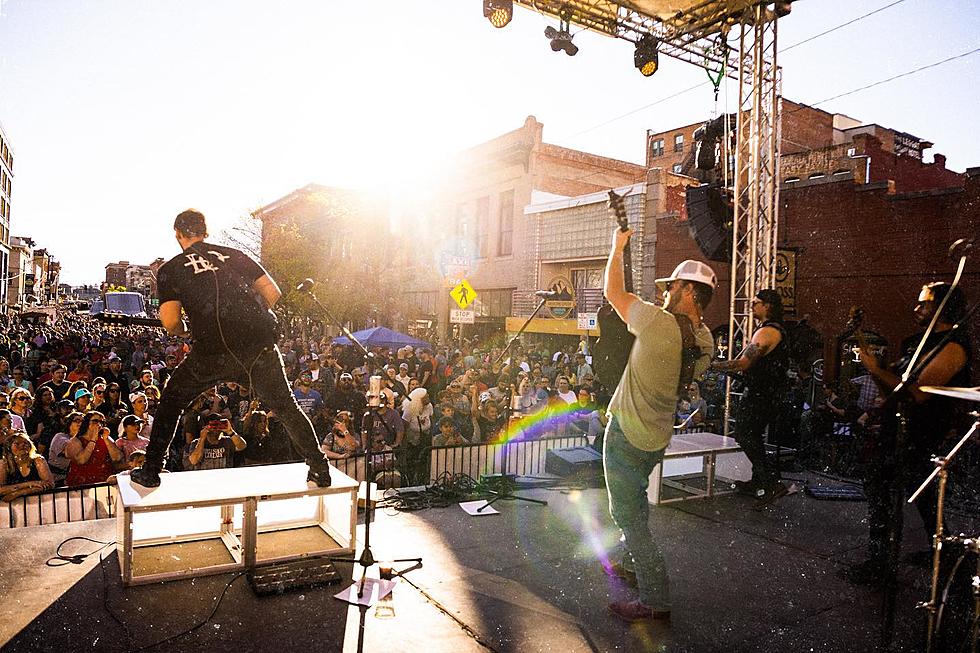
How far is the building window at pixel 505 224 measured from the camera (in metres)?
25.3

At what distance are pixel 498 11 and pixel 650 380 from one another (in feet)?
24.2

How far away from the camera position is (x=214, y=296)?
4.29 meters

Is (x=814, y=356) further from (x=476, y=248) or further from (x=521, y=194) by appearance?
(x=476, y=248)

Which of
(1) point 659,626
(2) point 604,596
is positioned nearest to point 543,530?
(2) point 604,596

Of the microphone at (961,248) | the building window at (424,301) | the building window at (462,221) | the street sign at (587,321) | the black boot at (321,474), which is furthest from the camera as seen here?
the building window at (424,301)

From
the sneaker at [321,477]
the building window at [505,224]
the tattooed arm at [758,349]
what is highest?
the building window at [505,224]

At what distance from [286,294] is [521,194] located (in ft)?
37.2

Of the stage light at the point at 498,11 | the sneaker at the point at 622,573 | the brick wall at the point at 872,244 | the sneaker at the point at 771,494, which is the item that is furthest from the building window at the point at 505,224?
the sneaker at the point at 622,573

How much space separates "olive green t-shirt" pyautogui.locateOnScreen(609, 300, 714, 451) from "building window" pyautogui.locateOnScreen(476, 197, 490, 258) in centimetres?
2250

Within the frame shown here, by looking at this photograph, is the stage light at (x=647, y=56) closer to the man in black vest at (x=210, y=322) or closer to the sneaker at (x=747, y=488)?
the sneaker at (x=747, y=488)

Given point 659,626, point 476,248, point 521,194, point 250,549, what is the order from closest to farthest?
point 659,626 < point 250,549 < point 521,194 < point 476,248

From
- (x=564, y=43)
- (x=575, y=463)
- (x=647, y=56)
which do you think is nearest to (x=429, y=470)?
(x=575, y=463)

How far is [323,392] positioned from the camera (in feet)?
38.9

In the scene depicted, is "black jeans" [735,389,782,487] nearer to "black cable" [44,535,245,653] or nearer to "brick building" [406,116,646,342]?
"black cable" [44,535,245,653]
